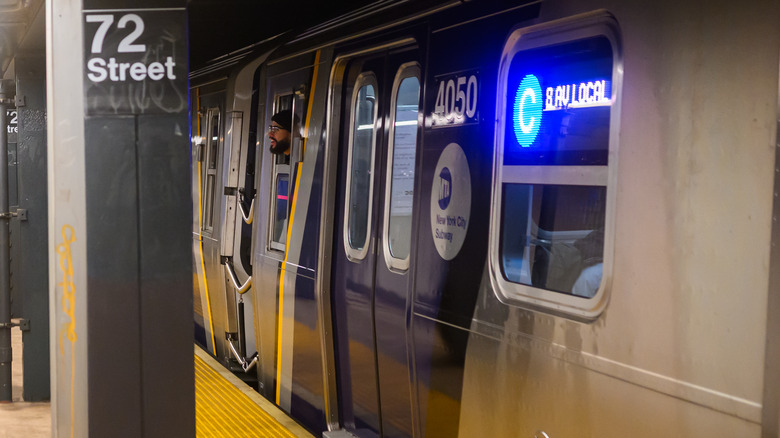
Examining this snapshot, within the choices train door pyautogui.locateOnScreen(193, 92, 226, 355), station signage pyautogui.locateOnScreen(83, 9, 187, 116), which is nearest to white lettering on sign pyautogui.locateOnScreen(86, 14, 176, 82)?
station signage pyautogui.locateOnScreen(83, 9, 187, 116)

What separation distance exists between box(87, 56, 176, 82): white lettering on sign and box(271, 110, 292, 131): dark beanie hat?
2.70 meters

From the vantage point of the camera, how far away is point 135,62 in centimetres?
322

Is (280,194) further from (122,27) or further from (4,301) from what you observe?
(122,27)

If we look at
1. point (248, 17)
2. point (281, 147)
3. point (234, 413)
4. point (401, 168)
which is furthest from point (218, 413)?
point (248, 17)

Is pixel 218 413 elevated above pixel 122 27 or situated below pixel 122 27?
below

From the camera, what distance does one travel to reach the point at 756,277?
237 centimetres

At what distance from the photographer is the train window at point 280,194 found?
6.08 m

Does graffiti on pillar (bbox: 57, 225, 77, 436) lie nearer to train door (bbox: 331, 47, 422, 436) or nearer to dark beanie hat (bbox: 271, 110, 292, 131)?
train door (bbox: 331, 47, 422, 436)

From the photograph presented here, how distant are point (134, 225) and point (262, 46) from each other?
3.91 m

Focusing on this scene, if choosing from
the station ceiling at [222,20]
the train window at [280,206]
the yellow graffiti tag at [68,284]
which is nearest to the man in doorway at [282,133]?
the train window at [280,206]

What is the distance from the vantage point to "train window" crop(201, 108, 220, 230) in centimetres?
841

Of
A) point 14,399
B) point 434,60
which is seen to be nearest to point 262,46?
point 434,60

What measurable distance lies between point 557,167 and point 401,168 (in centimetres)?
151

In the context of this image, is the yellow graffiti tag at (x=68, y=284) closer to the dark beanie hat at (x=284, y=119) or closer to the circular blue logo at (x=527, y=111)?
the circular blue logo at (x=527, y=111)
